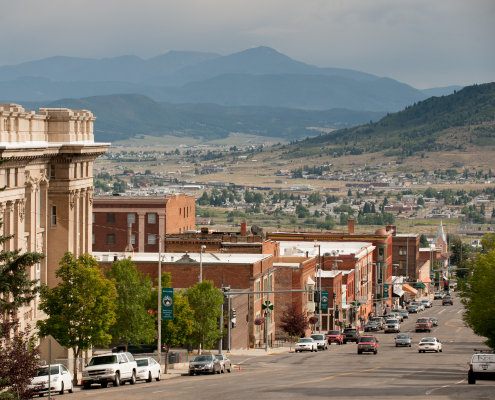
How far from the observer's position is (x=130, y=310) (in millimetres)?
56781

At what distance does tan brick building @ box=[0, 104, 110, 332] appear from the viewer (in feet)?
162

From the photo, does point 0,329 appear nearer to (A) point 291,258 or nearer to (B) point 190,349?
(B) point 190,349

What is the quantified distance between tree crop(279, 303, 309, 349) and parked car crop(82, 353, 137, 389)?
4636 centimetres

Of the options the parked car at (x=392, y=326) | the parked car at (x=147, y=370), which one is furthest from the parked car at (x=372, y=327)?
the parked car at (x=147, y=370)

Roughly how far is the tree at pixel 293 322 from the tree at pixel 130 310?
36565 millimetres

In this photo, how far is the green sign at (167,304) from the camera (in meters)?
55.3

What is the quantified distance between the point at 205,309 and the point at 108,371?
72.9ft

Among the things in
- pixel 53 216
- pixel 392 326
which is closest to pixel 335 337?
pixel 392 326

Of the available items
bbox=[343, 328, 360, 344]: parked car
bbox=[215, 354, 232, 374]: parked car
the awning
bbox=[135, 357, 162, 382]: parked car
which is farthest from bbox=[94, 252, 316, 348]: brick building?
the awning

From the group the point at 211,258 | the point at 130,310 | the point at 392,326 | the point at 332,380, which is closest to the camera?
the point at 332,380

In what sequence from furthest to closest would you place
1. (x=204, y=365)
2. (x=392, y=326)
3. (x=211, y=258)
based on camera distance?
1. (x=392, y=326)
2. (x=211, y=258)
3. (x=204, y=365)

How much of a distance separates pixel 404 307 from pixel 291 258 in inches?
2838

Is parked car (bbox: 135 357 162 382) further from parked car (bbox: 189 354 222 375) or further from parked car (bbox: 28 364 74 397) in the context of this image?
parked car (bbox: 28 364 74 397)

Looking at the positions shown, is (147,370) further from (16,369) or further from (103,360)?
(16,369)
